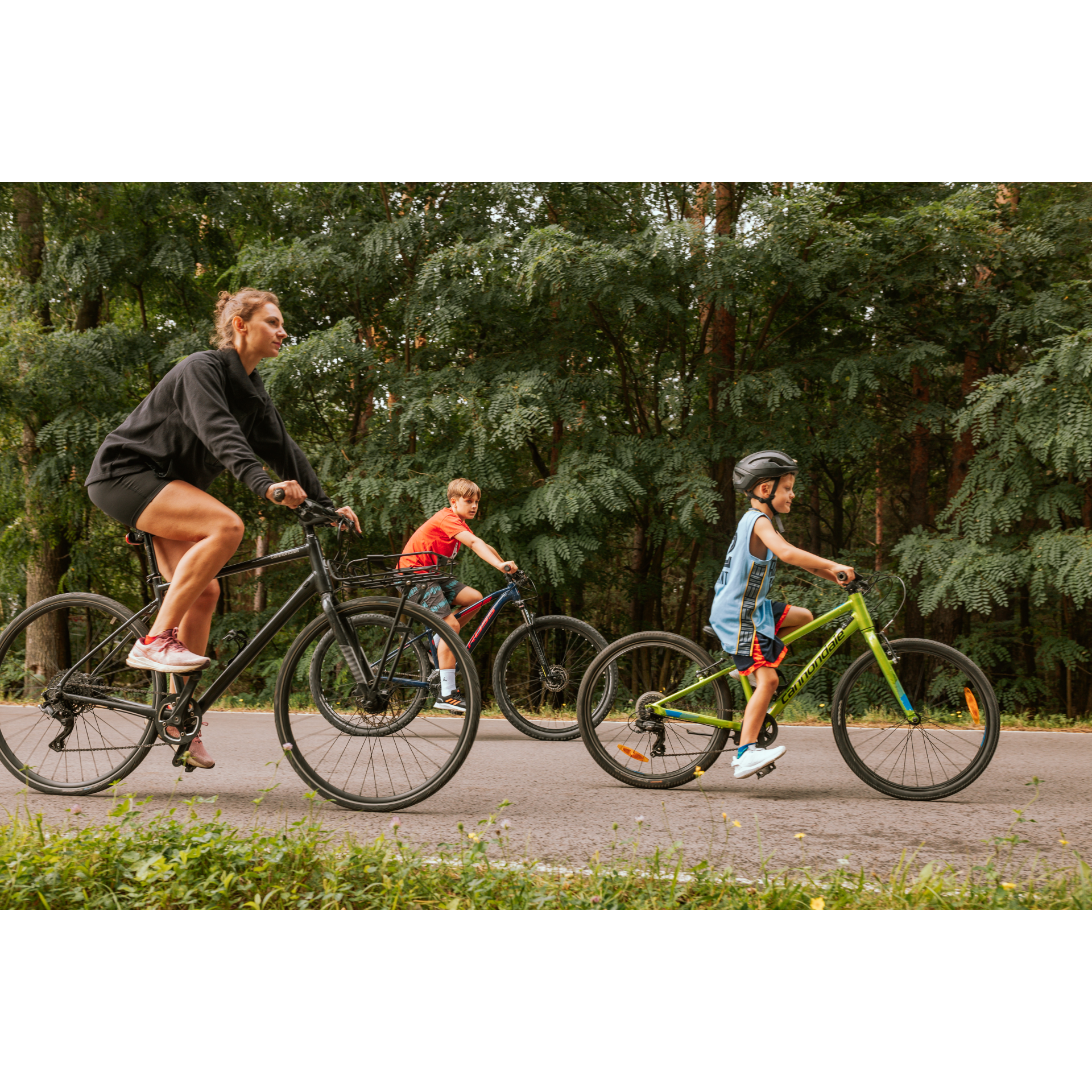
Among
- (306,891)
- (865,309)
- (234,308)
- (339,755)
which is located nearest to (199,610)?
(339,755)

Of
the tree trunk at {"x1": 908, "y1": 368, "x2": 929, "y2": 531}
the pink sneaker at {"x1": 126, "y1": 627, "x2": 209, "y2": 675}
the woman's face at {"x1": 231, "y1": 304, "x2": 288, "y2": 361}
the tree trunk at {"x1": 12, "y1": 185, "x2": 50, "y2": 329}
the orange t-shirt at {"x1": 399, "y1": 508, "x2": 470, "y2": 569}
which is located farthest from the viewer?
the tree trunk at {"x1": 908, "y1": 368, "x2": 929, "y2": 531}

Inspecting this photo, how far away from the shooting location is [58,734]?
4.25 meters

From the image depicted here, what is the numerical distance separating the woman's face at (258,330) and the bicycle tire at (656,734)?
231 centimetres

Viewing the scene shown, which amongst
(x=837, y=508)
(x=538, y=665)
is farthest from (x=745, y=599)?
(x=837, y=508)

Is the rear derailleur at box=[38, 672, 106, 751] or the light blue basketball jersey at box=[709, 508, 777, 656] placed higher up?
the light blue basketball jersey at box=[709, 508, 777, 656]

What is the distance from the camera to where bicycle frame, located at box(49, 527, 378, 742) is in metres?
3.88

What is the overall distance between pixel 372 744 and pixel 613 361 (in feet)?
26.7

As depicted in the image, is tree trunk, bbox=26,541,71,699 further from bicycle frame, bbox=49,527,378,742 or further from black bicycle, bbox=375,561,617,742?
black bicycle, bbox=375,561,617,742

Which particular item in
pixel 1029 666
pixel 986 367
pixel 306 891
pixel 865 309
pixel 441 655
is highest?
pixel 865 309

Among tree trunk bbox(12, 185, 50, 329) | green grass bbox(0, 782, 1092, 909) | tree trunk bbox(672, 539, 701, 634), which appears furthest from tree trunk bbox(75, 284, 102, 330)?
green grass bbox(0, 782, 1092, 909)

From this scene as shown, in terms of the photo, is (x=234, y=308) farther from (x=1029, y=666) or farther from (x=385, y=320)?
(x=1029, y=666)

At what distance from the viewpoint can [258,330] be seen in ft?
13.2

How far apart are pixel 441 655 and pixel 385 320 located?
811cm

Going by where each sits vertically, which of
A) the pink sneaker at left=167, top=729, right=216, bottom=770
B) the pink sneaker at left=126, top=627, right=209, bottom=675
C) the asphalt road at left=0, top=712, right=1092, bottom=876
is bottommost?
the asphalt road at left=0, top=712, right=1092, bottom=876
